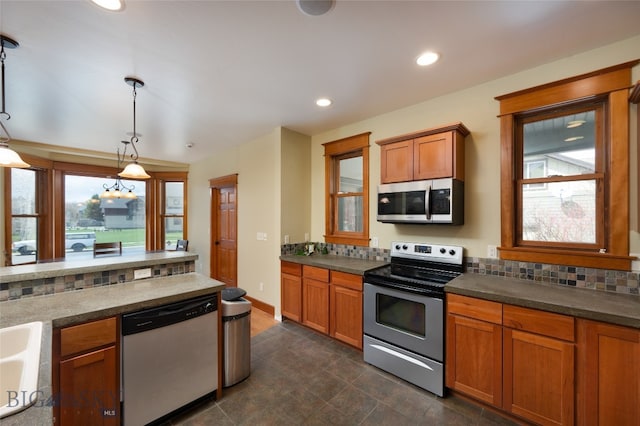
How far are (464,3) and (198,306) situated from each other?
8.62 ft

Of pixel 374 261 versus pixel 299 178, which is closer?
pixel 374 261

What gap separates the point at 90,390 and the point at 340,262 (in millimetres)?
2221

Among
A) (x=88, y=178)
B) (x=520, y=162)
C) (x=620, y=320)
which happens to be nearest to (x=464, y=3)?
(x=520, y=162)

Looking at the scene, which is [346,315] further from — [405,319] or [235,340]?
[235,340]

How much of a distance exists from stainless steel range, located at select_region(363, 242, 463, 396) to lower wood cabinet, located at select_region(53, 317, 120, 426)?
1.98m

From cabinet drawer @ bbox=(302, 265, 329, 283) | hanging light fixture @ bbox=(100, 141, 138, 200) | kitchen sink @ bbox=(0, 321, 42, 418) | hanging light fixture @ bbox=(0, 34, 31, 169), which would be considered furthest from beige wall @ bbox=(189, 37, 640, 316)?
kitchen sink @ bbox=(0, 321, 42, 418)

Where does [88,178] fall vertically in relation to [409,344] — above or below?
above

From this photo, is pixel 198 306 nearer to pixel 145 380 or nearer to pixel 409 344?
pixel 145 380

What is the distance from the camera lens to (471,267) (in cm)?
246

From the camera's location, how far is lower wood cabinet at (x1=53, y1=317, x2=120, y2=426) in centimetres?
138

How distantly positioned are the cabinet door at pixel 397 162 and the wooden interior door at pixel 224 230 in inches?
109

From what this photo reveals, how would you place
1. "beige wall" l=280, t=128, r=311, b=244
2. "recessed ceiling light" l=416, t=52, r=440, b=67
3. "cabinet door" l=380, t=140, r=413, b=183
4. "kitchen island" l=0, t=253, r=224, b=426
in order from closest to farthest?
"kitchen island" l=0, t=253, r=224, b=426, "recessed ceiling light" l=416, t=52, r=440, b=67, "cabinet door" l=380, t=140, r=413, b=183, "beige wall" l=280, t=128, r=311, b=244

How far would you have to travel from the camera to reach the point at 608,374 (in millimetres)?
1485

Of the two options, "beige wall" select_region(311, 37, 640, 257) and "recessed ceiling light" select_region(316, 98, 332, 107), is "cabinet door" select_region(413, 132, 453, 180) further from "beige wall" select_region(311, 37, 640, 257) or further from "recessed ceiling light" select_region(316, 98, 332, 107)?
"recessed ceiling light" select_region(316, 98, 332, 107)
